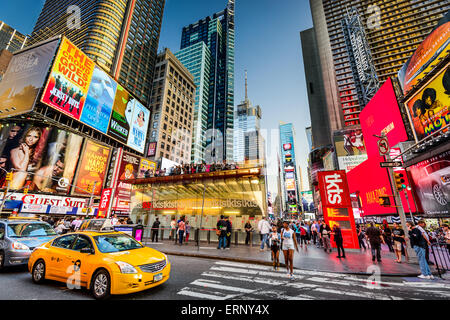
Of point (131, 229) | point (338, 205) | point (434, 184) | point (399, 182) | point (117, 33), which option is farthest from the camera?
point (117, 33)

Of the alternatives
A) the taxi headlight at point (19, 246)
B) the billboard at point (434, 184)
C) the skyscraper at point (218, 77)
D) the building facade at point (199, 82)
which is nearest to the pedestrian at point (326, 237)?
the billboard at point (434, 184)

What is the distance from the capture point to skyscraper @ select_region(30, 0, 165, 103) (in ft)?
228

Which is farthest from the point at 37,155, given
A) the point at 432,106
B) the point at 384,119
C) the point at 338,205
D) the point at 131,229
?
the point at 432,106

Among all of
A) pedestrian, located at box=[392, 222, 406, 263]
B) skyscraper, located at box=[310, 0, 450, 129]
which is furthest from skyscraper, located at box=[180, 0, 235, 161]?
pedestrian, located at box=[392, 222, 406, 263]

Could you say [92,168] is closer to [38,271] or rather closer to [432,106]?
[38,271]

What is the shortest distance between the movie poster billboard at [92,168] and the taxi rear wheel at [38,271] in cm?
3900

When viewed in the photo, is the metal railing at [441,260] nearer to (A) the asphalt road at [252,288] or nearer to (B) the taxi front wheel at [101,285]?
(A) the asphalt road at [252,288]

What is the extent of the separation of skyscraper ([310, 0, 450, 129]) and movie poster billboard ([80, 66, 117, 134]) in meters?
67.8

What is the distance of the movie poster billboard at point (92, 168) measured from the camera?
3906cm

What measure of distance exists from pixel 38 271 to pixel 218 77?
138621mm

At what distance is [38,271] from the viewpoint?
594 cm

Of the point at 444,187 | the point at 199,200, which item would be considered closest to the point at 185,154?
the point at 199,200
